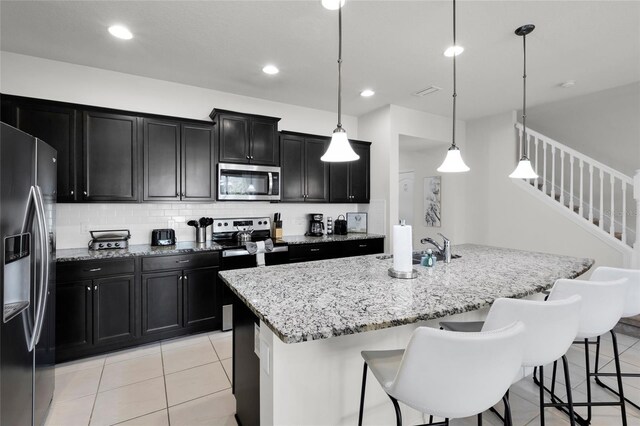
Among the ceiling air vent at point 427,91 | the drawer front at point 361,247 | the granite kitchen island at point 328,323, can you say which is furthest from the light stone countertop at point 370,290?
the ceiling air vent at point 427,91

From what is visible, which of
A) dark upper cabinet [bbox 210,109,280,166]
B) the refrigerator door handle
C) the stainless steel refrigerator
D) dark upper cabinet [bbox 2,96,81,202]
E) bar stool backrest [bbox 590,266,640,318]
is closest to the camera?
the stainless steel refrigerator

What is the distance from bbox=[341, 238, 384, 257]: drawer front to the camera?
13.6 feet

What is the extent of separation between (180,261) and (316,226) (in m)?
1.91

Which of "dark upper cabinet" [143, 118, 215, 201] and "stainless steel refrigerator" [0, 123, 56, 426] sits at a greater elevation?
"dark upper cabinet" [143, 118, 215, 201]

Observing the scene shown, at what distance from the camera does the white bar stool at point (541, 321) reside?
1.25m

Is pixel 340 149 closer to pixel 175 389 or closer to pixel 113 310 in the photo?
pixel 175 389

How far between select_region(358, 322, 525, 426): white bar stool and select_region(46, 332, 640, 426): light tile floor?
1.17 m

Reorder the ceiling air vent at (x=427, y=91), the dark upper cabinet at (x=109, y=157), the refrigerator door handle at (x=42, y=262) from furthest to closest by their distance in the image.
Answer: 1. the ceiling air vent at (x=427, y=91)
2. the dark upper cabinet at (x=109, y=157)
3. the refrigerator door handle at (x=42, y=262)

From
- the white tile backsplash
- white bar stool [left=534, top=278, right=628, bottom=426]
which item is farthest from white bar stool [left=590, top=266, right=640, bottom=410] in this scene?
the white tile backsplash

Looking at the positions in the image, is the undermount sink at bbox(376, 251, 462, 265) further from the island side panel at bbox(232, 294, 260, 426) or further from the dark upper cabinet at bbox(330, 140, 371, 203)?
the dark upper cabinet at bbox(330, 140, 371, 203)

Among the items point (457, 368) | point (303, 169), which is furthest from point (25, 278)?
point (303, 169)

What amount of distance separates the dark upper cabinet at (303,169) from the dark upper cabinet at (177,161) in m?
0.97

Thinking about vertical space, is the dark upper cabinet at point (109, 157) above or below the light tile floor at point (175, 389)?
above

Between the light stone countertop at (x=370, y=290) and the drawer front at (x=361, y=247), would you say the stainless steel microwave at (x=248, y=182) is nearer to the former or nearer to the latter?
the drawer front at (x=361, y=247)
